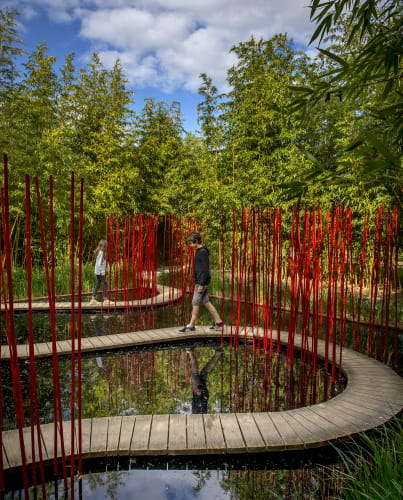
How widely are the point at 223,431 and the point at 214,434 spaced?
0.06 metres

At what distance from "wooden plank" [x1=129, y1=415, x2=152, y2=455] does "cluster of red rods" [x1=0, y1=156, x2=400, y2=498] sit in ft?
0.97

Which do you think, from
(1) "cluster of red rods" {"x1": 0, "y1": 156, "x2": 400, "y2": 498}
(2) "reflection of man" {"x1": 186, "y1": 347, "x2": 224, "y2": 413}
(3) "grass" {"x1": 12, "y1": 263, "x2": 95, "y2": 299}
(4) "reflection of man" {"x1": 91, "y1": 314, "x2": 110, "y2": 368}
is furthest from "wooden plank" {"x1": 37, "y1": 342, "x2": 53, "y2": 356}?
(3) "grass" {"x1": 12, "y1": 263, "x2": 95, "y2": 299}

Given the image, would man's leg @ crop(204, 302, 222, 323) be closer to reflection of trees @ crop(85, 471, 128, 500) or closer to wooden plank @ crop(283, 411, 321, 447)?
wooden plank @ crop(283, 411, 321, 447)

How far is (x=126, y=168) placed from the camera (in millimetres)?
10711

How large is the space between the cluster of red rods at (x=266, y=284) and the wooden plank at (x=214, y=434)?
0.68m

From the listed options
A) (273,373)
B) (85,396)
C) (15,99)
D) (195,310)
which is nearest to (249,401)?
(273,373)

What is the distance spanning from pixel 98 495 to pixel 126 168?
9631 millimetres

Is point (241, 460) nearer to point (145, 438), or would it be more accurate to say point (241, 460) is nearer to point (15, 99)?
point (145, 438)

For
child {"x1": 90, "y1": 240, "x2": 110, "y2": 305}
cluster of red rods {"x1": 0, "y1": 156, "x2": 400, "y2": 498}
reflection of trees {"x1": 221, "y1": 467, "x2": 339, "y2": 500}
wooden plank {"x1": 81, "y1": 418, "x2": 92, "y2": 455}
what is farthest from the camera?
child {"x1": 90, "y1": 240, "x2": 110, "y2": 305}

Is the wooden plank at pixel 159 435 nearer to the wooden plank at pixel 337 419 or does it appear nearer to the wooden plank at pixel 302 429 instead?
the wooden plank at pixel 302 429

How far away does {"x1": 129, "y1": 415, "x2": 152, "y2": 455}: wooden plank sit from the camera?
2.05 meters

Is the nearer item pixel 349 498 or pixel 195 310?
pixel 349 498

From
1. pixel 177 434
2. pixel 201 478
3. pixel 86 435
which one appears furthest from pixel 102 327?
pixel 201 478

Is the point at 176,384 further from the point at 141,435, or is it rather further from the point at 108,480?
the point at 108,480
